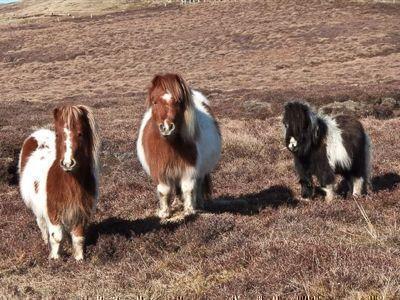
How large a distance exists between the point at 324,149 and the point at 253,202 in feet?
5.28

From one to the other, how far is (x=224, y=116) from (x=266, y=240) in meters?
17.7

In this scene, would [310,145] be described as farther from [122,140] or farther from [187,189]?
[122,140]

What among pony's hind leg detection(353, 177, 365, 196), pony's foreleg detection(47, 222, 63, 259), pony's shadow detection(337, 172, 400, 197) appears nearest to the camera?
pony's foreleg detection(47, 222, 63, 259)

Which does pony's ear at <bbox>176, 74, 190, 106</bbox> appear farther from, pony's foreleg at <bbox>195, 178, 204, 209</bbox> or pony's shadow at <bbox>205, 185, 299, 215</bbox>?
pony's shadow at <bbox>205, 185, 299, 215</bbox>

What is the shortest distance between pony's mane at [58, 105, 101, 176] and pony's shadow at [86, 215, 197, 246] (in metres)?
1.25

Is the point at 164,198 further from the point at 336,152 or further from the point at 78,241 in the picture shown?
the point at 336,152

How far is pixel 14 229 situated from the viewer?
9.47 meters

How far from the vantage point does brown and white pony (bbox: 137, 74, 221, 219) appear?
808 centimetres

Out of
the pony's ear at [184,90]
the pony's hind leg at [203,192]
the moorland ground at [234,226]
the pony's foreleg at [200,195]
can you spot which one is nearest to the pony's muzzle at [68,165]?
the moorland ground at [234,226]

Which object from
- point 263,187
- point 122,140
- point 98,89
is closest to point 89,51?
point 98,89

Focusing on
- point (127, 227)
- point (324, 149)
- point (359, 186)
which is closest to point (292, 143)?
point (324, 149)

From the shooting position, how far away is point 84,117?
716cm

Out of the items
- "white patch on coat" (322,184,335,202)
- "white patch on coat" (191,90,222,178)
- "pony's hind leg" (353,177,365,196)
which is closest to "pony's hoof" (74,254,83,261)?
"white patch on coat" (191,90,222,178)

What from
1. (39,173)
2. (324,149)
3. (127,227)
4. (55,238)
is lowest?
(127,227)
